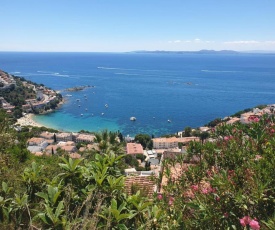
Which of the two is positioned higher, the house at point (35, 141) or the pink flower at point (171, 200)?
the pink flower at point (171, 200)

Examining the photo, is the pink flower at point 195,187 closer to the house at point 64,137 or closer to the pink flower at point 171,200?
the pink flower at point 171,200

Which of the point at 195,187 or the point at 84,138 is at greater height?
the point at 195,187

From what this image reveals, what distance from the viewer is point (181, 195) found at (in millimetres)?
2924

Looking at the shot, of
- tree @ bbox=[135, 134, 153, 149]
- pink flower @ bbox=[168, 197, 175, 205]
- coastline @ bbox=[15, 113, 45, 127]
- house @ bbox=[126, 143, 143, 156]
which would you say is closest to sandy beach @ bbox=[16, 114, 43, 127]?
coastline @ bbox=[15, 113, 45, 127]

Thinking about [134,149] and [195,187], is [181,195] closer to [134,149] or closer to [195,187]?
[195,187]

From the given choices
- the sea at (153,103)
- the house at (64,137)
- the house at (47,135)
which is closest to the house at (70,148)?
the house at (64,137)

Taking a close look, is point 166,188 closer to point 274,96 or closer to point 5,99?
point 5,99

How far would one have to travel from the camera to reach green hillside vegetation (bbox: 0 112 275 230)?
2229mm

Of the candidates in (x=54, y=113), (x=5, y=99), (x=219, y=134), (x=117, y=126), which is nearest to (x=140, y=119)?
(x=117, y=126)

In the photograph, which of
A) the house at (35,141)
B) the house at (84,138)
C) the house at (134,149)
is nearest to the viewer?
the house at (134,149)

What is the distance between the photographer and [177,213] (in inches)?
103

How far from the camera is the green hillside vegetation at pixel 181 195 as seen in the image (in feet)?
7.31

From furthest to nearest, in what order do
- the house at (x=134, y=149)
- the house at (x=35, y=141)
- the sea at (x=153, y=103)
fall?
the sea at (x=153, y=103), the house at (x=35, y=141), the house at (x=134, y=149)

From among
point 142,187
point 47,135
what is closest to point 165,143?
point 47,135
